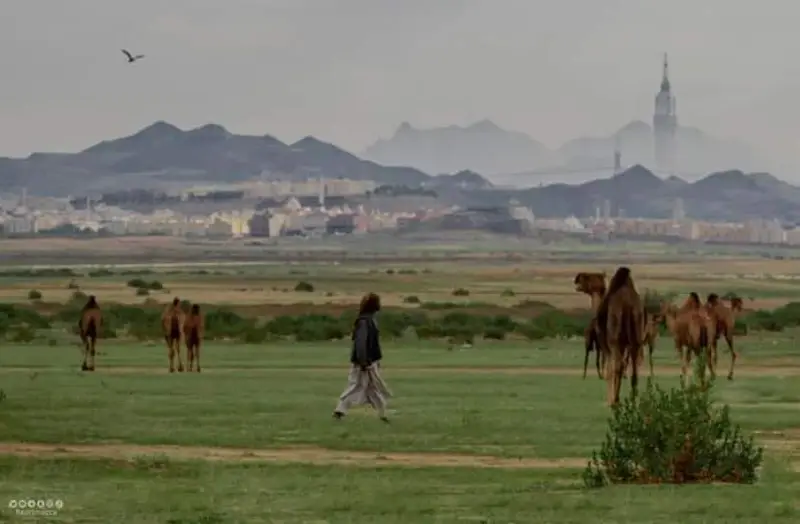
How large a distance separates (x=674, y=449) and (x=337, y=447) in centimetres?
552

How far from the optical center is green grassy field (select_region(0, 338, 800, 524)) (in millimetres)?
18062

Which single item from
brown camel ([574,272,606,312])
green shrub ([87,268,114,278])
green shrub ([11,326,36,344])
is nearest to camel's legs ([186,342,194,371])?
brown camel ([574,272,606,312])

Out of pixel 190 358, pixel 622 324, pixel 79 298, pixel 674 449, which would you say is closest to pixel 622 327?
pixel 622 324

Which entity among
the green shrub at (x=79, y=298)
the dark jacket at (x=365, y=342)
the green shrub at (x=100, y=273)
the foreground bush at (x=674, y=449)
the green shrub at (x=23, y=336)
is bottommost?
the green shrub at (x=23, y=336)

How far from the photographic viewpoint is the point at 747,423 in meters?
27.7

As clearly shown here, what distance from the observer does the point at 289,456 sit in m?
23.5

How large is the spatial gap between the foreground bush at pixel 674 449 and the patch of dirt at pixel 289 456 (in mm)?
2072

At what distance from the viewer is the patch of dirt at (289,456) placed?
891 inches

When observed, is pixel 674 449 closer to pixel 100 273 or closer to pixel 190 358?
pixel 190 358

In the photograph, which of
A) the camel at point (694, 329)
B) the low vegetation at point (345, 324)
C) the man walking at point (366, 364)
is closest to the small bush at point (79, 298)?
the low vegetation at point (345, 324)

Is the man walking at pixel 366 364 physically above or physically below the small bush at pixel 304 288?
above

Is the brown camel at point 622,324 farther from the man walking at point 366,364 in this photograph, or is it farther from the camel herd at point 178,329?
the camel herd at point 178,329

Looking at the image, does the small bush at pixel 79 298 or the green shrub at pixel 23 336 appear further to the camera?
the small bush at pixel 79 298

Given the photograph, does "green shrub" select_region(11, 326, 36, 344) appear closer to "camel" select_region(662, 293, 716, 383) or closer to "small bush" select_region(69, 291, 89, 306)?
"camel" select_region(662, 293, 716, 383)
